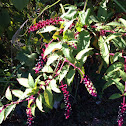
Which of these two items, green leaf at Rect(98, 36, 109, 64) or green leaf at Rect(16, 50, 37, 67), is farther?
green leaf at Rect(16, 50, 37, 67)

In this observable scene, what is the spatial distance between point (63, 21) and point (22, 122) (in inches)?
39.8

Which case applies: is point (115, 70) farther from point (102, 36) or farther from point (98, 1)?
point (98, 1)

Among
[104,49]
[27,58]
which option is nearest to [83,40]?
[104,49]

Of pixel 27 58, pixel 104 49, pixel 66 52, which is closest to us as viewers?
pixel 66 52

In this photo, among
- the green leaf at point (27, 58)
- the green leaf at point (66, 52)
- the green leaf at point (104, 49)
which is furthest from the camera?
the green leaf at point (27, 58)

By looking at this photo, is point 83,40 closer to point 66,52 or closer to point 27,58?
point 66,52

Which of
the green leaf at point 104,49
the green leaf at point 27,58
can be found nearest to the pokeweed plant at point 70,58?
the green leaf at point 104,49

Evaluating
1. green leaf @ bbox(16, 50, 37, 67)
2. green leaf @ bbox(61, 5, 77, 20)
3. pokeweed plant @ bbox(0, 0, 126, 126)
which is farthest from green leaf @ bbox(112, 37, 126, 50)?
green leaf @ bbox(16, 50, 37, 67)

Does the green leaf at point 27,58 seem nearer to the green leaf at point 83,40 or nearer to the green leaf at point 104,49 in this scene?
the green leaf at point 83,40

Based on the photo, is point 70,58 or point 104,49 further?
point 104,49

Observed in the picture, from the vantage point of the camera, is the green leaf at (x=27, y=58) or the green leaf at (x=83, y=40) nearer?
the green leaf at (x=83, y=40)

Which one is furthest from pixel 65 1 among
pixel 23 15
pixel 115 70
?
pixel 115 70

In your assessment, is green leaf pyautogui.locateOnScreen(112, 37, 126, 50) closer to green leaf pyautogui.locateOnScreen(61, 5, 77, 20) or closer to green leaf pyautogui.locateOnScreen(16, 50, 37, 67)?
green leaf pyautogui.locateOnScreen(61, 5, 77, 20)

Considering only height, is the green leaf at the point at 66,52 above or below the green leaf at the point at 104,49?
above
